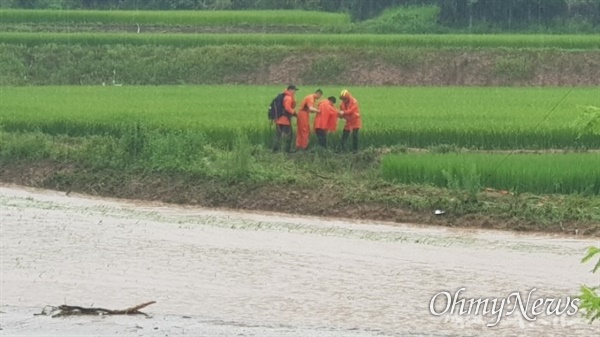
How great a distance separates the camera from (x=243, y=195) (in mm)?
18734

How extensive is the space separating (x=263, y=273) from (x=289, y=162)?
6079 mm

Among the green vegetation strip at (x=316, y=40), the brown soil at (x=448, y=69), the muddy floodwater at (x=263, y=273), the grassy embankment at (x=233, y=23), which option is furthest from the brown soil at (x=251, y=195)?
the grassy embankment at (x=233, y=23)

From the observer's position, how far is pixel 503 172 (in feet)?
58.2

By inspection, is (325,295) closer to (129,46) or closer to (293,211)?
(293,211)

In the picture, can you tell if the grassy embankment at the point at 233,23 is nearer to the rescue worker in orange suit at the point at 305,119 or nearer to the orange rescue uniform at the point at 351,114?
the rescue worker in orange suit at the point at 305,119

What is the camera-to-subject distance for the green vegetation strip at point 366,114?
20.5 m

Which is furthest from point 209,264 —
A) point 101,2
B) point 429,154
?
point 101,2

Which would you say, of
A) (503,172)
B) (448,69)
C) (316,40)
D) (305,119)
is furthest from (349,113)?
(316,40)

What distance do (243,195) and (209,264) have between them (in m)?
4.61

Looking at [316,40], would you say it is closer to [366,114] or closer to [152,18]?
[152,18]

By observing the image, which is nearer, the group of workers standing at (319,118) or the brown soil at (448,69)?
the group of workers standing at (319,118)

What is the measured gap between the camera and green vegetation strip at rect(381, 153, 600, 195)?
17516 millimetres

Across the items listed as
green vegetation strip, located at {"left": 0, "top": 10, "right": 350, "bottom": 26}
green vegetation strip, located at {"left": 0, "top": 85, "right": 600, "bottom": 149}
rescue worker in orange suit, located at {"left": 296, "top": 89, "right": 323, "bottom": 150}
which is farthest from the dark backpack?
green vegetation strip, located at {"left": 0, "top": 10, "right": 350, "bottom": 26}

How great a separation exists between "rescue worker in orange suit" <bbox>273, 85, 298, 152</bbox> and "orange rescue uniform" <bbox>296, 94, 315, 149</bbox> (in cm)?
14
